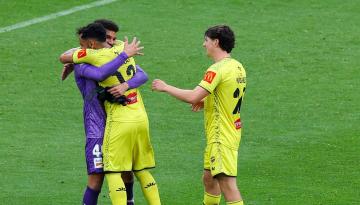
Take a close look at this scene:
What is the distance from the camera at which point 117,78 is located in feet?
32.6

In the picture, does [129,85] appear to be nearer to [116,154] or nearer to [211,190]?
[116,154]

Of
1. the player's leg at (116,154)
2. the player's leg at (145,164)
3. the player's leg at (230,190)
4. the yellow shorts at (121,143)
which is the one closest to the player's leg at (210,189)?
the player's leg at (230,190)

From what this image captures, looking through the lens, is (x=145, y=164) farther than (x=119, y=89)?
Yes

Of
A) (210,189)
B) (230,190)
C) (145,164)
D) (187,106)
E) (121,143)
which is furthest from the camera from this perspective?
(187,106)

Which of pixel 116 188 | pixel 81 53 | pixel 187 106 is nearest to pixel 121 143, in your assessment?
pixel 116 188

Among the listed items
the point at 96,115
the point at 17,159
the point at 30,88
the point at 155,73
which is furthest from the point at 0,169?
the point at 155,73

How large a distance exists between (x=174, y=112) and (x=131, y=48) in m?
5.20

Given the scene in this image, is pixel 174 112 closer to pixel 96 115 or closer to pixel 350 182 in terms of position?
pixel 350 182

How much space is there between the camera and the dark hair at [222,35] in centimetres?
967

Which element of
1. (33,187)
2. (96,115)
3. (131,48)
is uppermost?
(131,48)

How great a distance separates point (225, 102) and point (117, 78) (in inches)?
42.1

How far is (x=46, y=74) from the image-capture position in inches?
653

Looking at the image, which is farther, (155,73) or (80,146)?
(155,73)

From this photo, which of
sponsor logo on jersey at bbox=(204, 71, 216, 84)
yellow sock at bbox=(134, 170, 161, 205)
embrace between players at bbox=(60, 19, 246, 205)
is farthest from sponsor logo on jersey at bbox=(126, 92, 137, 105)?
sponsor logo on jersey at bbox=(204, 71, 216, 84)
